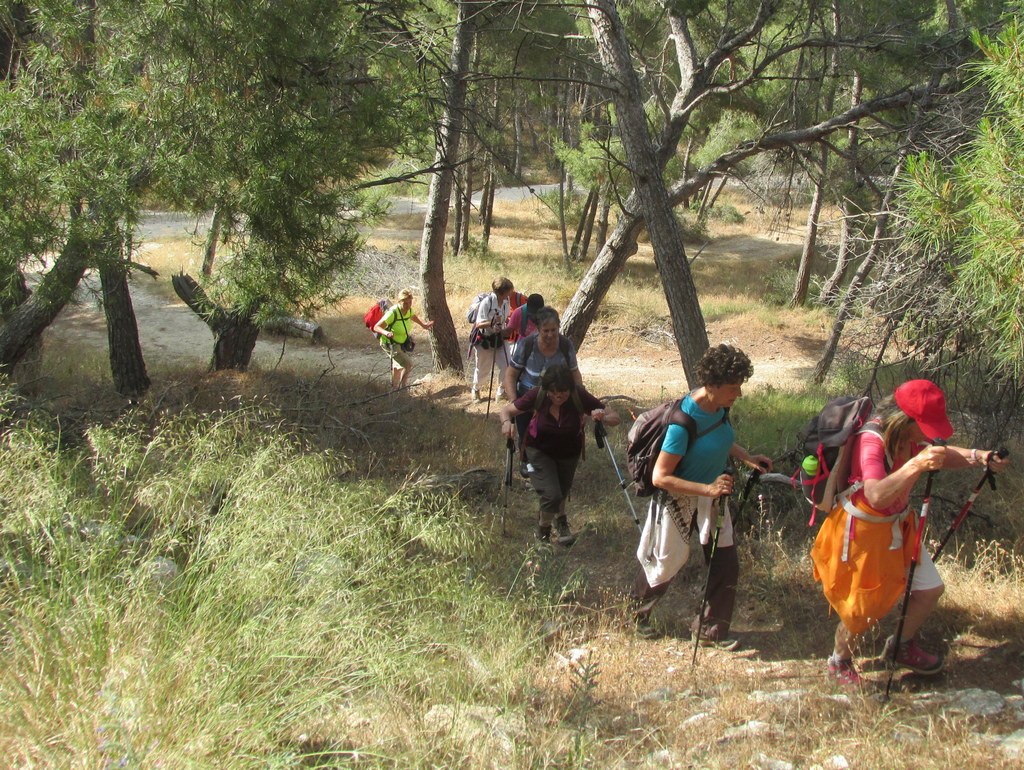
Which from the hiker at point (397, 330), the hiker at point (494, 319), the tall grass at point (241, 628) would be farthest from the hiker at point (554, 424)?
the hiker at point (397, 330)

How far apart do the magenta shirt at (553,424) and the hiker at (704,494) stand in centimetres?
120

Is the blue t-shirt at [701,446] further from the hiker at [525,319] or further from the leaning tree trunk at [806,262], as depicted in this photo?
the leaning tree trunk at [806,262]

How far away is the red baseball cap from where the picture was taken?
368 centimetres

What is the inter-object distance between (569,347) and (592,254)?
24.2m

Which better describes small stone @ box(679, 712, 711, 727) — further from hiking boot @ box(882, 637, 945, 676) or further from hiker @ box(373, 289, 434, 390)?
hiker @ box(373, 289, 434, 390)

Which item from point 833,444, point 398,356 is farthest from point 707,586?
point 398,356

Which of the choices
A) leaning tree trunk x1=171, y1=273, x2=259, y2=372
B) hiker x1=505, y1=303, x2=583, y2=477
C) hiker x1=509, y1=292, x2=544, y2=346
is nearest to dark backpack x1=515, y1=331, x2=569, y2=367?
hiker x1=505, y1=303, x2=583, y2=477

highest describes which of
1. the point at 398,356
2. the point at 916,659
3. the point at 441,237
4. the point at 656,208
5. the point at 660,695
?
the point at 656,208

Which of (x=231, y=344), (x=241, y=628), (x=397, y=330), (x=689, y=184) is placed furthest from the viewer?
(x=231, y=344)

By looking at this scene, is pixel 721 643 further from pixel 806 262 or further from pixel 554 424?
pixel 806 262

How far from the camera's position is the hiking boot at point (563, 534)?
20.1 ft

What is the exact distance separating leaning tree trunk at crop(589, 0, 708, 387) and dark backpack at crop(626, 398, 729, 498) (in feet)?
8.62

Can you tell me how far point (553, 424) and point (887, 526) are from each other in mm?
2294

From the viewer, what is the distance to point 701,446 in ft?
14.5
